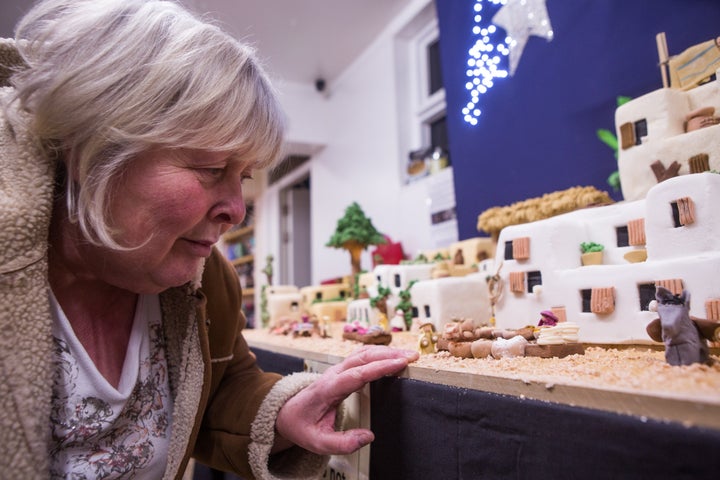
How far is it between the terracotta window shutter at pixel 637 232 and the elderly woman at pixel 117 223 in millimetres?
534

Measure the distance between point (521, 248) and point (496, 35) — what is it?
938 millimetres

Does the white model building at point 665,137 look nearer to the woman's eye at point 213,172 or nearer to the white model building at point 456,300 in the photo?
the white model building at point 456,300

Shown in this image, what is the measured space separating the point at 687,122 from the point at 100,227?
1092mm

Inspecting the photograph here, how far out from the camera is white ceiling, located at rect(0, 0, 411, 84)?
133 inches

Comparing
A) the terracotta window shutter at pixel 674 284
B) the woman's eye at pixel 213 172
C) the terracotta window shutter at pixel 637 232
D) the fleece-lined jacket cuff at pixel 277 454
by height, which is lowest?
the fleece-lined jacket cuff at pixel 277 454

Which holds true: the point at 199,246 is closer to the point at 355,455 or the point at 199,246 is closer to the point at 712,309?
the point at 355,455

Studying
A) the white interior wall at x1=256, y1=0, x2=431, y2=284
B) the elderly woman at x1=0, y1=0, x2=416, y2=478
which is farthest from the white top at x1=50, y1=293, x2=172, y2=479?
the white interior wall at x1=256, y1=0, x2=431, y2=284

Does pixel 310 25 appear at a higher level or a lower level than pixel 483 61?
higher

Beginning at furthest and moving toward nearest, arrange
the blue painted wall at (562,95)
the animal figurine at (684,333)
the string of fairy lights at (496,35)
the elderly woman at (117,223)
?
1. the string of fairy lights at (496,35)
2. the blue painted wall at (562,95)
3. the elderly woman at (117,223)
4. the animal figurine at (684,333)

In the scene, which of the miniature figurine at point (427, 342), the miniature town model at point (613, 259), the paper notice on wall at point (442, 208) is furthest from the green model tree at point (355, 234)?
the miniature figurine at point (427, 342)

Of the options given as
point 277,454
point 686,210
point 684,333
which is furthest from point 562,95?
point 277,454

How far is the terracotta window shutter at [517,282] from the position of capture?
102 cm

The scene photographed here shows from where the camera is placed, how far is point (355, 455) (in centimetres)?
86

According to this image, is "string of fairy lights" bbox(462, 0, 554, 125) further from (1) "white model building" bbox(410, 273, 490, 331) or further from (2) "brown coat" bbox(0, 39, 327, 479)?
(2) "brown coat" bbox(0, 39, 327, 479)
